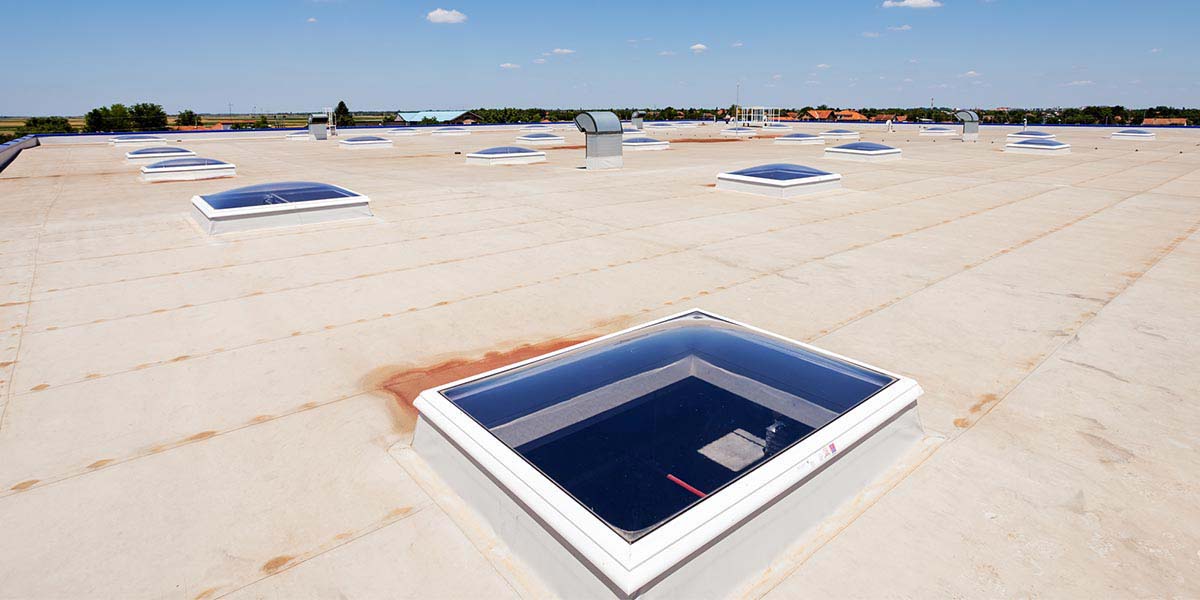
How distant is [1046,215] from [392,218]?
17.8m

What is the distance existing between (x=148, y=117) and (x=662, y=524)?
95878mm

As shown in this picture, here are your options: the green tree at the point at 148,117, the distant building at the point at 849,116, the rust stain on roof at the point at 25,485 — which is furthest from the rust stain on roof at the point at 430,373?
the distant building at the point at 849,116

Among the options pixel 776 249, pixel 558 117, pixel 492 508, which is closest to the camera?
pixel 492 508

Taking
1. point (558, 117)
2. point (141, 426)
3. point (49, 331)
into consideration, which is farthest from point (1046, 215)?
point (558, 117)

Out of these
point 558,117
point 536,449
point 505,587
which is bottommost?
point 505,587

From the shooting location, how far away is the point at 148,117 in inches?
2950

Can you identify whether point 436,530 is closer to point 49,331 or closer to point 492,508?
point 492,508

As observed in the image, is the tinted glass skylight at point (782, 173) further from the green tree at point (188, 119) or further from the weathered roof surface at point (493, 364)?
the green tree at point (188, 119)

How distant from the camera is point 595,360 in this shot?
5.48 meters

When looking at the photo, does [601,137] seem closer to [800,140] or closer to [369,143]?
[369,143]

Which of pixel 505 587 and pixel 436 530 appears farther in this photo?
pixel 436 530

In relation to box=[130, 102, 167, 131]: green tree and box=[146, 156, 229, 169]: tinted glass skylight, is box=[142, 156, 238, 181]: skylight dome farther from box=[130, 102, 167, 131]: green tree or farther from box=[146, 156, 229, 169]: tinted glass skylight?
box=[130, 102, 167, 131]: green tree

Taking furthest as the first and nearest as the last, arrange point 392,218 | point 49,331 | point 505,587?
point 392,218, point 49,331, point 505,587

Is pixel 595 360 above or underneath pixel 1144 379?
above
